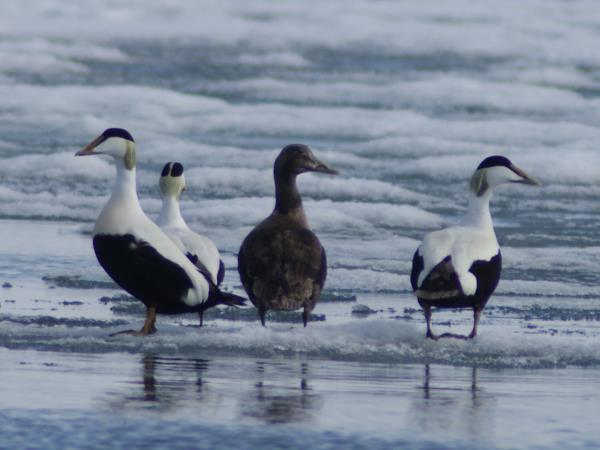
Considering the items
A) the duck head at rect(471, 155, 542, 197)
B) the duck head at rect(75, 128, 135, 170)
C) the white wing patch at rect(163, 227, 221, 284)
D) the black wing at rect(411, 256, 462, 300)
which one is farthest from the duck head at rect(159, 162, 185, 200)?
the black wing at rect(411, 256, 462, 300)

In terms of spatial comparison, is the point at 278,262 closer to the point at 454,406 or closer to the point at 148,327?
the point at 148,327

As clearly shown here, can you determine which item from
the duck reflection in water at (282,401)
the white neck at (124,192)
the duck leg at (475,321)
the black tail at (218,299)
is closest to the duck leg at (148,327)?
the black tail at (218,299)

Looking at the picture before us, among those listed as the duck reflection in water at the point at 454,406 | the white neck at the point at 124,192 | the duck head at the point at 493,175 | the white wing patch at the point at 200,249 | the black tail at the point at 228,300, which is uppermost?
the duck head at the point at 493,175

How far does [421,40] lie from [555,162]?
16402mm

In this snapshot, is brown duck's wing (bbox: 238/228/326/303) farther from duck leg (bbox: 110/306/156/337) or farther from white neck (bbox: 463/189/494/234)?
white neck (bbox: 463/189/494/234)

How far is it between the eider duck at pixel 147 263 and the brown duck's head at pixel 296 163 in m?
1.32

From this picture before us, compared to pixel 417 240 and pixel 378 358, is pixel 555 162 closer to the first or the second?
pixel 417 240

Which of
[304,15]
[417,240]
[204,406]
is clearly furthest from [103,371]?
[304,15]

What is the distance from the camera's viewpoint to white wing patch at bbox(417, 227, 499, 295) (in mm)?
8656

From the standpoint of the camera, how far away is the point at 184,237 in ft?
31.2

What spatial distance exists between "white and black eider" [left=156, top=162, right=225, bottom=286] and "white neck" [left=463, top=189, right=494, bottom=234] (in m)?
1.43

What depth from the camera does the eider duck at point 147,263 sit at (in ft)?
28.4

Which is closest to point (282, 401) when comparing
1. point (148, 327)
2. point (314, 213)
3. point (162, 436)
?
point (162, 436)

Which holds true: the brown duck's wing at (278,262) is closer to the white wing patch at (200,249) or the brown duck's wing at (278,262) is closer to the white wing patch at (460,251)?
the white wing patch at (200,249)
